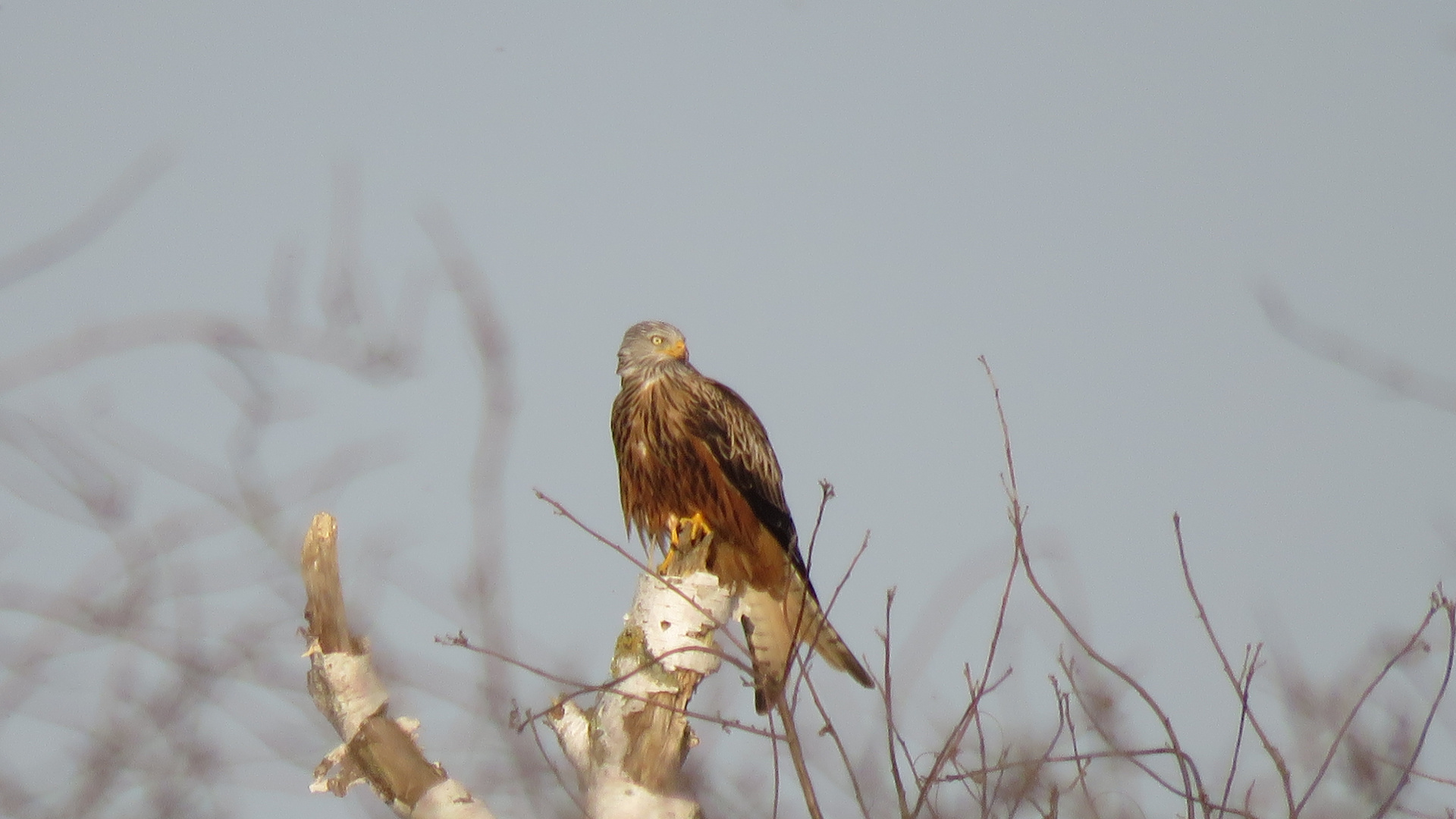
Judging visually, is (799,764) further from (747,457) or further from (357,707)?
(747,457)

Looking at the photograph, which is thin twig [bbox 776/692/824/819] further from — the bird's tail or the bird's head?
the bird's head

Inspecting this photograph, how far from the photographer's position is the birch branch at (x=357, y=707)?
3.42 meters

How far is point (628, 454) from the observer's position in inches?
225

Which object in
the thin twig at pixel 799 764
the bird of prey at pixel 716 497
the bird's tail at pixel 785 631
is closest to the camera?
the thin twig at pixel 799 764

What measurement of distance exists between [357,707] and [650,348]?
293 cm

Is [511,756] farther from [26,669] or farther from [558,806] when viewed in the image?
[26,669]

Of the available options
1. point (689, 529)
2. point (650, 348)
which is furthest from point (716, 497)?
point (650, 348)

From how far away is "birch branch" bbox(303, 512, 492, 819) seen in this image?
3.42m

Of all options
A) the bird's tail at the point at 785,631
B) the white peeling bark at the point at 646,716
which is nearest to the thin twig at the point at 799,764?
the white peeling bark at the point at 646,716

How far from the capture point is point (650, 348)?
613 centimetres

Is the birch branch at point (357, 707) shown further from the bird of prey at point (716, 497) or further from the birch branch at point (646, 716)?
the bird of prey at point (716, 497)

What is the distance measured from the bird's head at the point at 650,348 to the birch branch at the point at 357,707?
2.69 meters

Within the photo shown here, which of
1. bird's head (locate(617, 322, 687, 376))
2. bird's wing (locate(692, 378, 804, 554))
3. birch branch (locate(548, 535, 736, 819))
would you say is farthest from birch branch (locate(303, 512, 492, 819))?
bird's head (locate(617, 322, 687, 376))

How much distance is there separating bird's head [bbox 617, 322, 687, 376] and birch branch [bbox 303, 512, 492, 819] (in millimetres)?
2686
